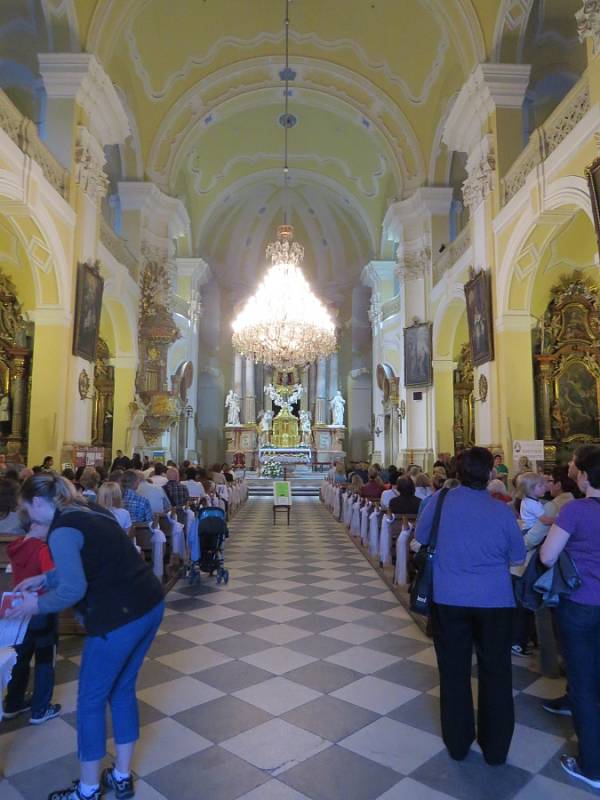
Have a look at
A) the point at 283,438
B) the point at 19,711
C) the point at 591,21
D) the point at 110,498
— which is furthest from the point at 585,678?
the point at 283,438

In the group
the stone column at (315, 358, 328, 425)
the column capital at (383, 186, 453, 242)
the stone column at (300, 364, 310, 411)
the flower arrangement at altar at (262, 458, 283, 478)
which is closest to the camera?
the column capital at (383, 186, 453, 242)

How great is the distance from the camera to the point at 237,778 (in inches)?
101

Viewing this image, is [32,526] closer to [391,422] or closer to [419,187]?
[419,187]

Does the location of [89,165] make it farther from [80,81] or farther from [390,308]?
[390,308]

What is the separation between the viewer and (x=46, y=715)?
3.10 m

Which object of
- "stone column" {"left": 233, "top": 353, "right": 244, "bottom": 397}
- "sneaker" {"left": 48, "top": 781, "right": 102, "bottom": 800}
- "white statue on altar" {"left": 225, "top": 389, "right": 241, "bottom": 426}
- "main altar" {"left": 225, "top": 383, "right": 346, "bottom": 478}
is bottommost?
"sneaker" {"left": 48, "top": 781, "right": 102, "bottom": 800}

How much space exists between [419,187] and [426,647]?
46.9ft

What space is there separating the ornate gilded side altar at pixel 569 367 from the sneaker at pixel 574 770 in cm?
995

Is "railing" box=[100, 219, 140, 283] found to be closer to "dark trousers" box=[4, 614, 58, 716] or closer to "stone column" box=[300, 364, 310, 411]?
"dark trousers" box=[4, 614, 58, 716]

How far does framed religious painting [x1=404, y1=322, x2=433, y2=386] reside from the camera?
15.6m

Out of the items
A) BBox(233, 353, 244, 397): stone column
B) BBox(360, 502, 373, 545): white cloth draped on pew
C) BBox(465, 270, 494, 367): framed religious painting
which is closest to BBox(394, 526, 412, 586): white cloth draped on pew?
BBox(360, 502, 373, 545): white cloth draped on pew

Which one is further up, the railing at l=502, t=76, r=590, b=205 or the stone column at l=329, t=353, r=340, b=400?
the railing at l=502, t=76, r=590, b=205

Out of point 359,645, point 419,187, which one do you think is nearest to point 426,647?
point 359,645

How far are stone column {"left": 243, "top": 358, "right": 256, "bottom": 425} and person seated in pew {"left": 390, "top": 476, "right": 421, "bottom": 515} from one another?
1833cm
